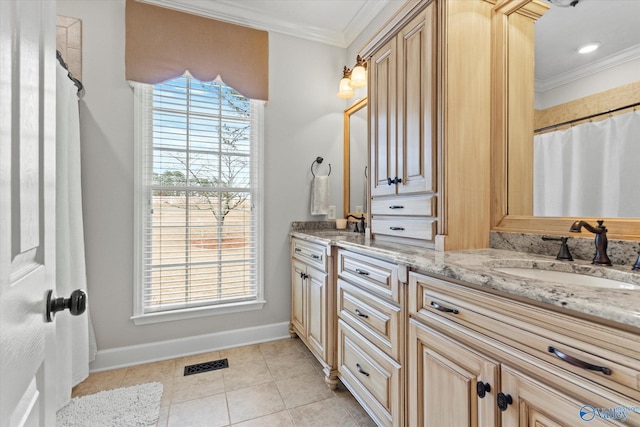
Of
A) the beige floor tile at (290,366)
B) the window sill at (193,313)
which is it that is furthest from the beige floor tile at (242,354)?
the window sill at (193,313)

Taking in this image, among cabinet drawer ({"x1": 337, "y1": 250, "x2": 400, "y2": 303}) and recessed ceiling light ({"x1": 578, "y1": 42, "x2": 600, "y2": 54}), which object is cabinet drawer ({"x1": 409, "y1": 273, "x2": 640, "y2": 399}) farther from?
recessed ceiling light ({"x1": 578, "y1": 42, "x2": 600, "y2": 54})

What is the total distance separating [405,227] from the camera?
1728 mm

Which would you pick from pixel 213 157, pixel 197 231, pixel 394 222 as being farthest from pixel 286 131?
pixel 394 222

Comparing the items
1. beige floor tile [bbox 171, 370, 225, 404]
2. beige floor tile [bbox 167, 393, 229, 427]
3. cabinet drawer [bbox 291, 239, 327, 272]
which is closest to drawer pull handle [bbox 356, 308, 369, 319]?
cabinet drawer [bbox 291, 239, 327, 272]

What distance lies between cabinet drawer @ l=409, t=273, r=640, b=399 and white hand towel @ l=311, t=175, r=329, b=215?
1719mm

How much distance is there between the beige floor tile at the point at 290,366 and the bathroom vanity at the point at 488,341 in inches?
23.0

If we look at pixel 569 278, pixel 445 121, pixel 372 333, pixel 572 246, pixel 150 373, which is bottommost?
pixel 150 373

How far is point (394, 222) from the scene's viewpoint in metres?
1.83

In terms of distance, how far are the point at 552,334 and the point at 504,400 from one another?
10.2 inches

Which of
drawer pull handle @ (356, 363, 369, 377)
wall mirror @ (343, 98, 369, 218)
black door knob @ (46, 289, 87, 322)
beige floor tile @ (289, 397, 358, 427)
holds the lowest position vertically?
beige floor tile @ (289, 397, 358, 427)

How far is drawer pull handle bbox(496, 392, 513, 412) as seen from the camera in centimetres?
82

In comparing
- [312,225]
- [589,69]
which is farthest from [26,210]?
[312,225]

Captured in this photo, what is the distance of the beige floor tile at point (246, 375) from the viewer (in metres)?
1.97

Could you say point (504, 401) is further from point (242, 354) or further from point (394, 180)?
point (242, 354)
